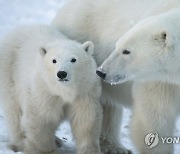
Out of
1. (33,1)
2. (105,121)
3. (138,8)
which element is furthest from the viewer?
(33,1)

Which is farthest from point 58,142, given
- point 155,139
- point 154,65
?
point 154,65

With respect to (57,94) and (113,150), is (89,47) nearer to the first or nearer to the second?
(57,94)

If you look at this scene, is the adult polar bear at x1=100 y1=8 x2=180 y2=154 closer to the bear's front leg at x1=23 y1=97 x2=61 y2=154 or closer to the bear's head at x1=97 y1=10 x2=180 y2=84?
the bear's head at x1=97 y1=10 x2=180 y2=84

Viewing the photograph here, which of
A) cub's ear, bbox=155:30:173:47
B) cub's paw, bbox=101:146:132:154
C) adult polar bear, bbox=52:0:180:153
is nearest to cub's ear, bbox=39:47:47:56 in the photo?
adult polar bear, bbox=52:0:180:153

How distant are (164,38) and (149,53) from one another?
199 mm

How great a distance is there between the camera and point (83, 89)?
5535mm

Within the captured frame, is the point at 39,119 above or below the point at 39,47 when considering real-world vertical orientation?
below

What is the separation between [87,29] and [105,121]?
51.5 inches

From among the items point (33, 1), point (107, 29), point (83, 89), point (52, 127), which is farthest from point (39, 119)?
point (33, 1)

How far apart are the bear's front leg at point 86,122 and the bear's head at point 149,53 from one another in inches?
30.6

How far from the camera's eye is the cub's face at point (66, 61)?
5.19 meters

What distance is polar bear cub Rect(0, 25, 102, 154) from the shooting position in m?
5.40

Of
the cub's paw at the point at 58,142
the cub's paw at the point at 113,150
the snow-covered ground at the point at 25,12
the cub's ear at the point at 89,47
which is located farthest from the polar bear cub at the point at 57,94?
the snow-covered ground at the point at 25,12

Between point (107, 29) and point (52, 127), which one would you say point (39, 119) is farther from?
point (107, 29)
